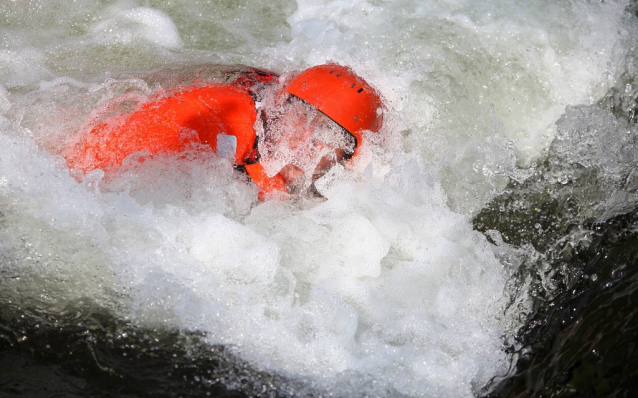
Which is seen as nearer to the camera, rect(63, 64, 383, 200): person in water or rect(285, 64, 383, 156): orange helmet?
rect(63, 64, 383, 200): person in water

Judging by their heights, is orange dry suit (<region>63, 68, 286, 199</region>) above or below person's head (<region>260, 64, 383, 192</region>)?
below

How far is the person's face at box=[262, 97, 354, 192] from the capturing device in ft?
11.6

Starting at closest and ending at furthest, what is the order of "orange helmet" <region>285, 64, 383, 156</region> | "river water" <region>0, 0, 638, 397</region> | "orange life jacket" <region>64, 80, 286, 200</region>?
"river water" <region>0, 0, 638, 397</region>
"orange life jacket" <region>64, 80, 286, 200</region>
"orange helmet" <region>285, 64, 383, 156</region>

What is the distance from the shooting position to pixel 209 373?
2910mm

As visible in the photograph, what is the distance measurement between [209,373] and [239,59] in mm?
2716

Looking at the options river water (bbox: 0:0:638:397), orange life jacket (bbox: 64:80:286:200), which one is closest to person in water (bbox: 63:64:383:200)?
orange life jacket (bbox: 64:80:286:200)

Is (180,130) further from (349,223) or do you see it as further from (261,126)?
(349,223)

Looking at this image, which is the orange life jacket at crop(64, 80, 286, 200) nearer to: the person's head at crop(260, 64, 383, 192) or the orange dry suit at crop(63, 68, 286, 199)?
the orange dry suit at crop(63, 68, 286, 199)

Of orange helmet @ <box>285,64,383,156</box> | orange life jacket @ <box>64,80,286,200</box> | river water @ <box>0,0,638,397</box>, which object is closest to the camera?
river water @ <box>0,0,638,397</box>

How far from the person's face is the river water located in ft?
0.68

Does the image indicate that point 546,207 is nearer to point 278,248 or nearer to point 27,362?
point 278,248

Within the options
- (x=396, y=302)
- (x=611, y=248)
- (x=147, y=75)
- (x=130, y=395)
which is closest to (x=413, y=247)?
(x=396, y=302)

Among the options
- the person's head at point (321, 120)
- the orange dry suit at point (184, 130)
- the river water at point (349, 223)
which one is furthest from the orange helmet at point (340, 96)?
the orange dry suit at point (184, 130)

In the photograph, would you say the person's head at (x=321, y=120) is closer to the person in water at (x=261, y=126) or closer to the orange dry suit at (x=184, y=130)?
the person in water at (x=261, y=126)
